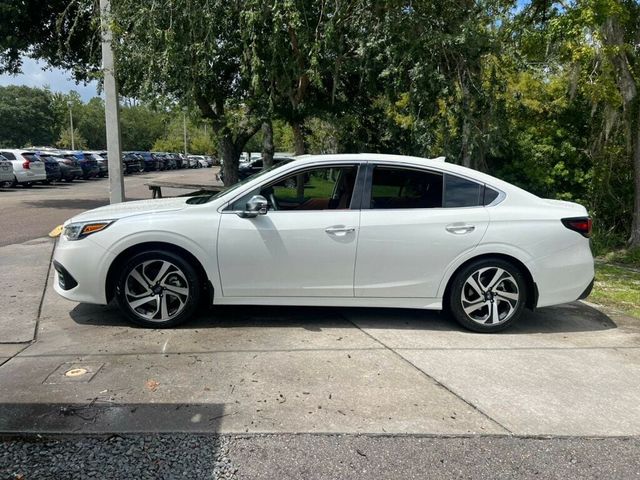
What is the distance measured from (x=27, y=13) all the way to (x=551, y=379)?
15.2 meters

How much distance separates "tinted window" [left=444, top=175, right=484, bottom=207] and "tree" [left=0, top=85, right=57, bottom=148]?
3455 inches

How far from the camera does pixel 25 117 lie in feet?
267

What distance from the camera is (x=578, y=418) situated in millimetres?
3662

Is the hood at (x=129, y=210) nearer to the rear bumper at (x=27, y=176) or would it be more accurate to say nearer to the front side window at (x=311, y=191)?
the front side window at (x=311, y=191)

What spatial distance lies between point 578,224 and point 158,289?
394cm

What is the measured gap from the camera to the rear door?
5.13 meters

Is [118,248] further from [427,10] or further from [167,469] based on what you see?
[427,10]

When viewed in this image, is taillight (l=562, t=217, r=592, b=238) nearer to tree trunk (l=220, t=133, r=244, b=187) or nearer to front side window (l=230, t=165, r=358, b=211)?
front side window (l=230, t=165, r=358, b=211)

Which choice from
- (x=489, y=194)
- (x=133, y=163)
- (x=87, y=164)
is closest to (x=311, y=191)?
(x=489, y=194)

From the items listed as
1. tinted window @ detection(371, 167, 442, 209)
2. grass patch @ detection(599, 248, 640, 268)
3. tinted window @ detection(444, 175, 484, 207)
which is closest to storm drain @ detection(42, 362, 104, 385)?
tinted window @ detection(371, 167, 442, 209)

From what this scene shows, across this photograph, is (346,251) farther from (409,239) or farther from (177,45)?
(177,45)

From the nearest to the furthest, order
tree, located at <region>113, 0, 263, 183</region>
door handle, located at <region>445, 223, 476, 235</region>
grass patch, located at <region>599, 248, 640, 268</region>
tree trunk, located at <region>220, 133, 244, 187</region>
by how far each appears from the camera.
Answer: door handle, located at <region>445, 223, 476, 235</region>
tree, located at <region>113, 0, 263, 183</region>
grass patch, located at <region>599, 248, 640, 268</region>
tree trunk, located at <region>220, 133, 244, 187</region>

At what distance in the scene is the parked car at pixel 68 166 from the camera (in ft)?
95.7

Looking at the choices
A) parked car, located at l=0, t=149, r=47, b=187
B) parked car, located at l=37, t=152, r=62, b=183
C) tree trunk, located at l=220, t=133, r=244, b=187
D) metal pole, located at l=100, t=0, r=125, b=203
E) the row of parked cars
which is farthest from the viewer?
parked car, located at l=37, t=152, r=62, b=183
